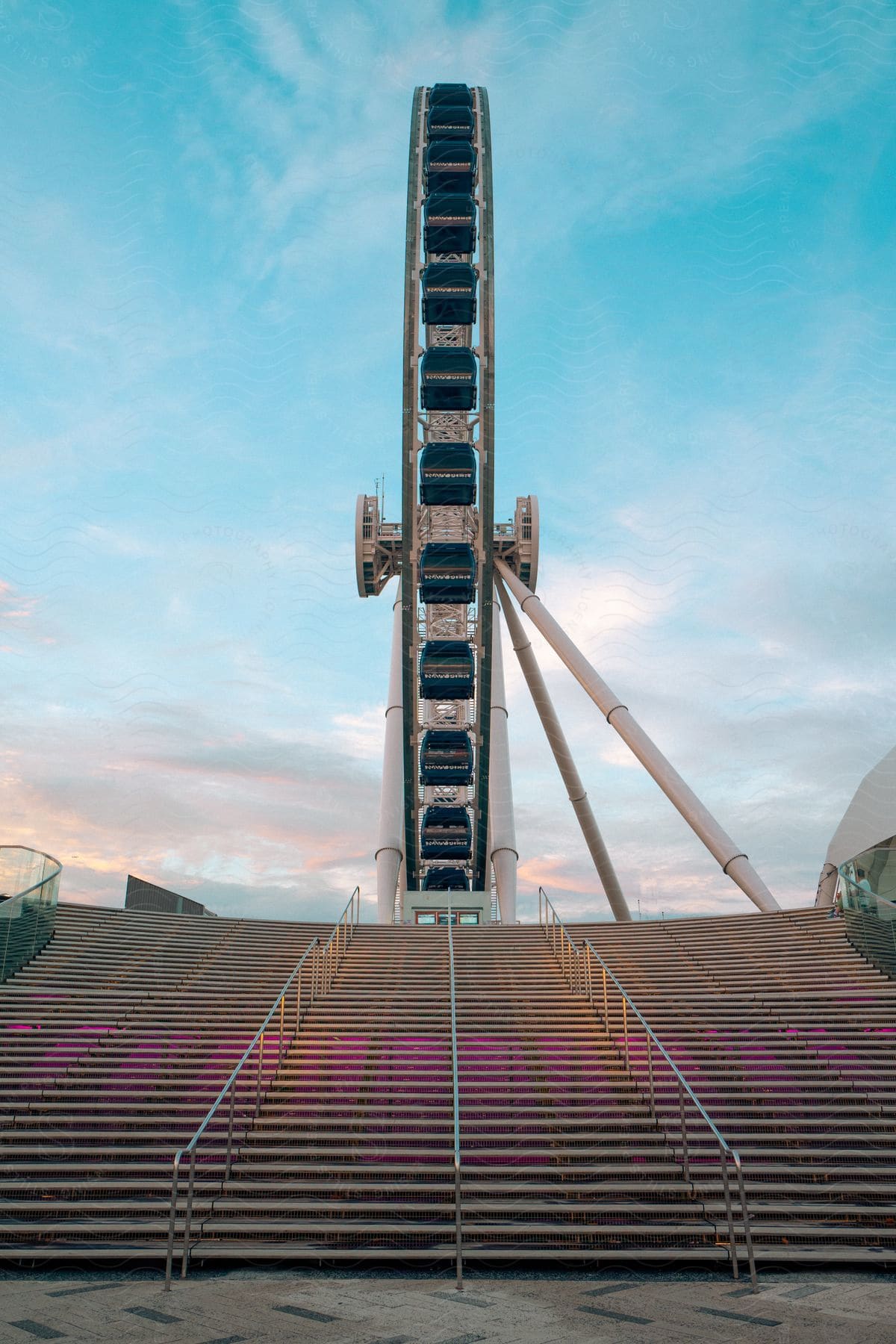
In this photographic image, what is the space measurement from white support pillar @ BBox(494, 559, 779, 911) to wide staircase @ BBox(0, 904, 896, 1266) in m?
8.19

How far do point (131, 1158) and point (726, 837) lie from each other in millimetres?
17987

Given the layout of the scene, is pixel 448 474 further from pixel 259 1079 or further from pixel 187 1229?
pixel 187 1229

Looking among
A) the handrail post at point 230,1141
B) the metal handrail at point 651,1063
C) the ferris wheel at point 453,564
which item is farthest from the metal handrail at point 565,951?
the ferris wheel at point 453,564

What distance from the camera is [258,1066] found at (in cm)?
870

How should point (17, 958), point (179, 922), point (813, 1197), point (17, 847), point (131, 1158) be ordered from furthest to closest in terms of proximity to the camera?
point (179, 922)
point (17, 847)
point (17, 958)
point (131, 1158)
point (813, 1197)

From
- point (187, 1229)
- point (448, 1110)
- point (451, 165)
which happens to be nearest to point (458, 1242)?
point (187, 1229)

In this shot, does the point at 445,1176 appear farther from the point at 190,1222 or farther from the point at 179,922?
the point at 179,922

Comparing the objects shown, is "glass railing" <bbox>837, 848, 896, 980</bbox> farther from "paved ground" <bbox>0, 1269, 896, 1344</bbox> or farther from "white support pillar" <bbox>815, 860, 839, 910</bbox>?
"white support pillar" <bbox>815, 860, 839, 910</bbox>

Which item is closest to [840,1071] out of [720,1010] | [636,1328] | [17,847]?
[720,1010]

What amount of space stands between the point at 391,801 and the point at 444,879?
10.0m

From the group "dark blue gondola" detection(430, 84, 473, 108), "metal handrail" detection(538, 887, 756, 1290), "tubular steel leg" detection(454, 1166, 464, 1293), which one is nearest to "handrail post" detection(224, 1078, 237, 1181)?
"tubular steel leg" detection(454, 1166, 464, 1293)

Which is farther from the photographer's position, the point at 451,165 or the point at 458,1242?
the point at 451,165

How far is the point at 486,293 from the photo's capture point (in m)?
30.5

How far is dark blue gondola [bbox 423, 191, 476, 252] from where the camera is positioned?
30969 millimetres
